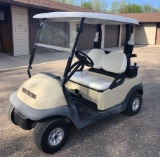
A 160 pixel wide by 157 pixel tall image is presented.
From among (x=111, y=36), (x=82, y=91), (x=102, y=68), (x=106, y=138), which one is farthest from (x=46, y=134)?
(x=111, y=36)

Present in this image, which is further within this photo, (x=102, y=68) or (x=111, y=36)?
(x=111, y=36)

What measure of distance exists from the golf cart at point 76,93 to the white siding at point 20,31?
21.6 ft

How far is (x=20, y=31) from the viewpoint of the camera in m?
9.89

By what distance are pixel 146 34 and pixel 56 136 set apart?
20684mm

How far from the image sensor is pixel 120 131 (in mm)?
3166

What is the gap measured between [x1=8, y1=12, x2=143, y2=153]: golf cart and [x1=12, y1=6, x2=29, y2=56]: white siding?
657 centimetres

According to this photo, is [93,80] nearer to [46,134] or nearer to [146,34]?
[46,134]

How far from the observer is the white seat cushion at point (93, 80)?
3141 millimetres

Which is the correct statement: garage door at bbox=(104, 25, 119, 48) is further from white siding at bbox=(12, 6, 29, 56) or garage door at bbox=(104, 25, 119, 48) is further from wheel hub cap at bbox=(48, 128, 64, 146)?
wheel hub cap at bbox=(48, 128, 64, 146)

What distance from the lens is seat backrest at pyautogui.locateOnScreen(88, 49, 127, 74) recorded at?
11.4ft

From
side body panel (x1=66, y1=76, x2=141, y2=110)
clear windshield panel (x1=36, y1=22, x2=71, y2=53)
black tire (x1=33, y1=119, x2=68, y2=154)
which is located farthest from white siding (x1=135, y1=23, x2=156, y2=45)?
black tire (x1=33, y1=119, x2=68, y2=154)

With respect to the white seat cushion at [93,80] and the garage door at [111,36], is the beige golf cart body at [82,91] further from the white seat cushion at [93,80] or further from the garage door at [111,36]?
the garage door at [111,36]

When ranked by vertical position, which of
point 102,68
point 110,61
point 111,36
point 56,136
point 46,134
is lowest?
point 56,136

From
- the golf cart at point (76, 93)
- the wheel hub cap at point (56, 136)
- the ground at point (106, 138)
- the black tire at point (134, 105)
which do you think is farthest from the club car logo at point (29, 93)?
the black tire at point (134, 105)
